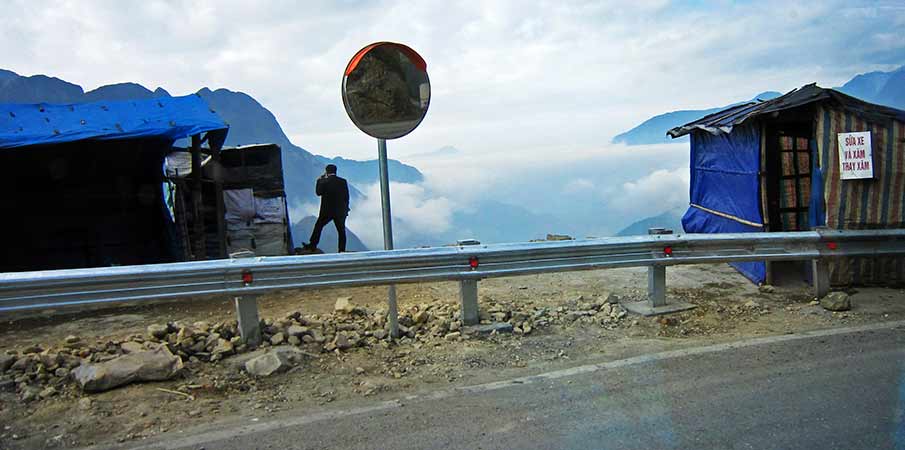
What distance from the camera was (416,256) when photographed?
5.34 meters

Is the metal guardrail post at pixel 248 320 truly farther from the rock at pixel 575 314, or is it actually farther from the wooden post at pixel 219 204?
the wooden post at pixel 219 204

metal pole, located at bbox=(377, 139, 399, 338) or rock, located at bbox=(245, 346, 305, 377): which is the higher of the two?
metal pole, located at bbox=(377, 139, 399, 338)

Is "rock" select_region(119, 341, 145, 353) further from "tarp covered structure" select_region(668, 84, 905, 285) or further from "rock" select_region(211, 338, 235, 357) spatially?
"tarp covered structure" select_region(668, 84, 905, 285)

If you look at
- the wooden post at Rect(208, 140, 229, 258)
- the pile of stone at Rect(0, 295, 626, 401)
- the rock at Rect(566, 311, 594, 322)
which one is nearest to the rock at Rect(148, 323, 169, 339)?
the pile of stone at Rect(0, 295, 626, 401)

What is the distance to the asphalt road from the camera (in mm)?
3365

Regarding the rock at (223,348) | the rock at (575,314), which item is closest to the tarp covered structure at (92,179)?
the rock at (223,348)

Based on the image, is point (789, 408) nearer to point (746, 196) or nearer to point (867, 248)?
point (867, 248)

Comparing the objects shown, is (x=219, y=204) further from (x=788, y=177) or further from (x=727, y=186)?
(x=788, y=177)

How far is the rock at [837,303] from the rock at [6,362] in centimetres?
710

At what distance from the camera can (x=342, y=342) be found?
505 cm

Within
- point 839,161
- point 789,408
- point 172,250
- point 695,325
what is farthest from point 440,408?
point 172,250

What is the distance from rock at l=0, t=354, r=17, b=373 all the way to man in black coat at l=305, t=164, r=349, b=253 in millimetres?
6786

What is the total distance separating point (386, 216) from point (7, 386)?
117 inches

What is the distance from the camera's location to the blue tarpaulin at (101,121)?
791 cm
